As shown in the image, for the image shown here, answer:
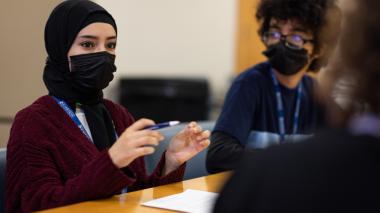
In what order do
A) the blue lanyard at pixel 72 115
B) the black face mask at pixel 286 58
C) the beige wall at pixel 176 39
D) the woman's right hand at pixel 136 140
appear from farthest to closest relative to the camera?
the beige wall at pixel 176 39
the black face mask at pixel 286 58
the blue lanyard at pixel 72 115
the woman's right hand at pixel 136 140

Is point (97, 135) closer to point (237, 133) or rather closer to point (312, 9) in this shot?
point (237, 133)

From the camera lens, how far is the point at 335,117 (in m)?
0.72

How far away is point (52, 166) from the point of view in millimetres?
1605

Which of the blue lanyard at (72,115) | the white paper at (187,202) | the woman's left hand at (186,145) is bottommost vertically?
the white paper at (187,202)

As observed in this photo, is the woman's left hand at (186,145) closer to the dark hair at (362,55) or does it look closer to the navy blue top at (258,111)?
the navy blue top at (258,111)

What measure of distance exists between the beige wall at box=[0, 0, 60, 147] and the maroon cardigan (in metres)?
1.48

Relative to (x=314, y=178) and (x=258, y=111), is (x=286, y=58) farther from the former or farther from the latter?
(x=314, y=178)

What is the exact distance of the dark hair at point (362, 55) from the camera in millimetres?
658

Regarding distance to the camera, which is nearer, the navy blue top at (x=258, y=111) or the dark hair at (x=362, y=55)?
the dark hair at (x=362, y=55)

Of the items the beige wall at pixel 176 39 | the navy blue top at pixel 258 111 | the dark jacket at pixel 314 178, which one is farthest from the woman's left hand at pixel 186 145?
the beige wall at pixel 176 39

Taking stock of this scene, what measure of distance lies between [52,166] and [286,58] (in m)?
1.20

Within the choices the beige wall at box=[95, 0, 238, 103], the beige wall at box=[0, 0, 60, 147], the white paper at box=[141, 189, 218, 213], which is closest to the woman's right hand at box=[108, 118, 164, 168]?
the white paper at box=[141, 189, 218, 213]

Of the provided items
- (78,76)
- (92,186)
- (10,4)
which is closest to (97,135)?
(78,76)

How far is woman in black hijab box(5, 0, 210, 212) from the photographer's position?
1493 millimetres
